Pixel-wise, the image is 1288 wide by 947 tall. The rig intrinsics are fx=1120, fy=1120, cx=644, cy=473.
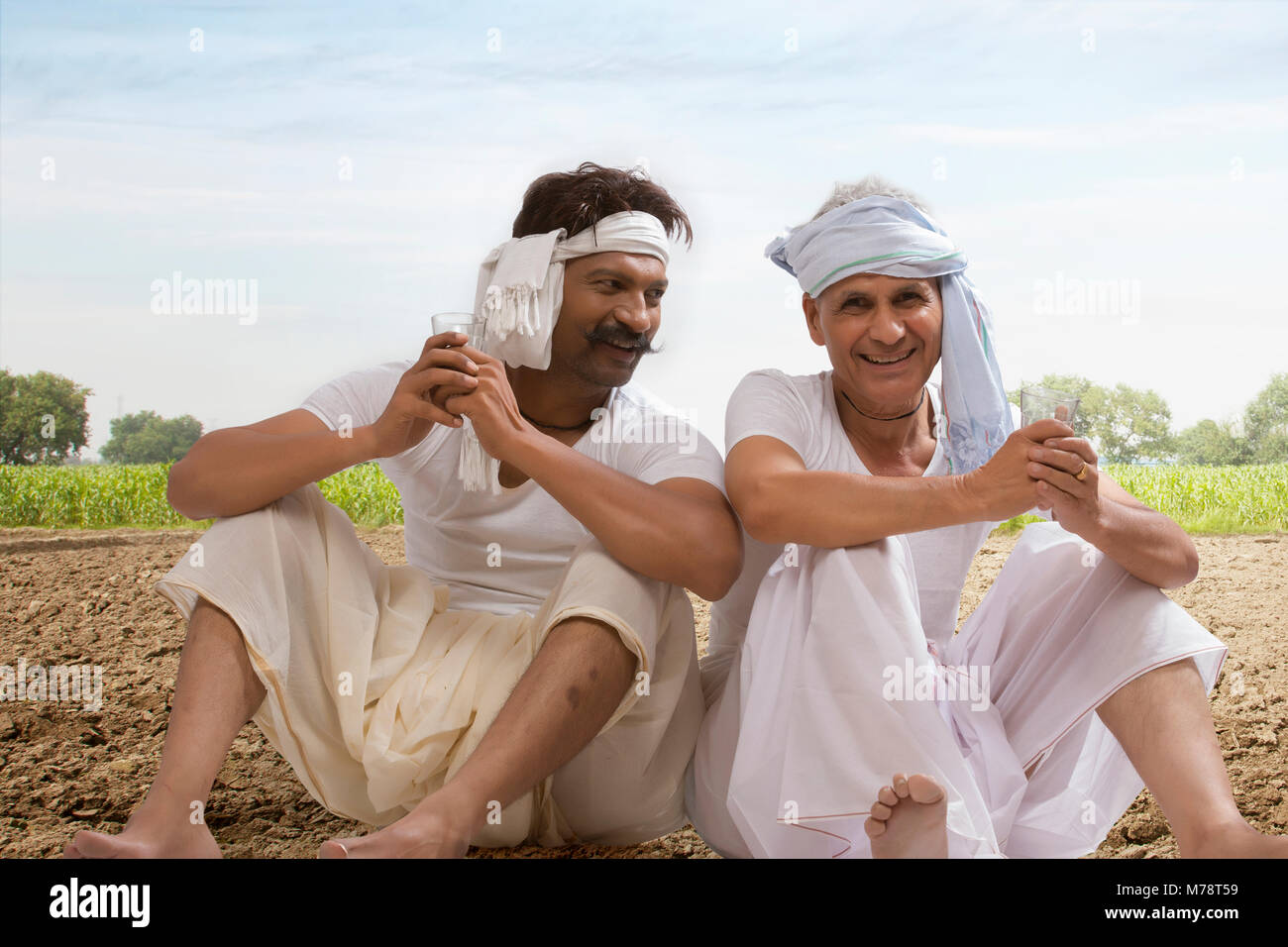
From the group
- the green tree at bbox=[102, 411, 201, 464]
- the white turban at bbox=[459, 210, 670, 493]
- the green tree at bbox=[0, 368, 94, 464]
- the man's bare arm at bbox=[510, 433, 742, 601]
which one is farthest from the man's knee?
the green tree at bbox=[0, 368, 94, 464]

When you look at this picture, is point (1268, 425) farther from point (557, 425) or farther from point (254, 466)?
point (254, 466)

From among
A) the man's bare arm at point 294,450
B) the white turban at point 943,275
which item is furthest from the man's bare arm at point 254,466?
the white turban at point 943,275

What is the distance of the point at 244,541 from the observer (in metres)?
2.43

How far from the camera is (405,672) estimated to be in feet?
8.35

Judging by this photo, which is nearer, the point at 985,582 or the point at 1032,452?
the point at 1032,452

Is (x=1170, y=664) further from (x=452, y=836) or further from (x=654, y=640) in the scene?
(x=452, y=836)

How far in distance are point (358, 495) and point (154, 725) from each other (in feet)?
17.2

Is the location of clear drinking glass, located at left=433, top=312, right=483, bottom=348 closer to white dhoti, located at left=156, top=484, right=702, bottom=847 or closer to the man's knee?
white dhoti, located at left=156, top=484, right=702, bottom=847

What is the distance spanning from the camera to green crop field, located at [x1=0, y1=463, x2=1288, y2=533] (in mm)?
9094

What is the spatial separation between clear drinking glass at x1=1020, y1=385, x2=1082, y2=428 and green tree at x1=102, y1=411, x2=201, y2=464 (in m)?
9.41

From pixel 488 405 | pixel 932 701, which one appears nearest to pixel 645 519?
pixel 488 405

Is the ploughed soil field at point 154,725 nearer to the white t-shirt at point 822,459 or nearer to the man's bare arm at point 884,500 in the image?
the white t-shirt at point 822,459

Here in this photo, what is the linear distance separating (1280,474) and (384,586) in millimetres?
9471
